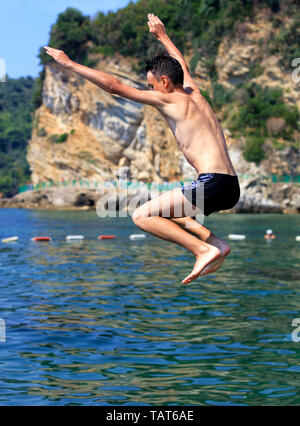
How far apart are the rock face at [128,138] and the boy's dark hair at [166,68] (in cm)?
6964

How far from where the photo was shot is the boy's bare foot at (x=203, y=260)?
25.1 ft

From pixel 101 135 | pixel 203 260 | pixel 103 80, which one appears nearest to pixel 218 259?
pixel 203 260

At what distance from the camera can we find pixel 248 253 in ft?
103

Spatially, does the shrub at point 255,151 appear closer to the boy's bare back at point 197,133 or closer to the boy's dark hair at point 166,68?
the boy's bare back at point 197,133

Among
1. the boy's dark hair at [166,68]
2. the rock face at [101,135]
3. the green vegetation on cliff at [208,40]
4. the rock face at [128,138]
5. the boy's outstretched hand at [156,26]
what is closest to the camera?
the boy's dark hair at [166,68]

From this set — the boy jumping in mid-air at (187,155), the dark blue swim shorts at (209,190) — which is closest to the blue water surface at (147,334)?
the boy jumping in mid-air at (187,155)

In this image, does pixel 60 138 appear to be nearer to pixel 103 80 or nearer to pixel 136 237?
pixel 136 237

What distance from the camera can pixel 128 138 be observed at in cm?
9088

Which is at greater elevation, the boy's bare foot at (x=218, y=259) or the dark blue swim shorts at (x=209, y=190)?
the dark blue swim shorts at (x=209, y=190)

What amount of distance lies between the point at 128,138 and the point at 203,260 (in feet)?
275

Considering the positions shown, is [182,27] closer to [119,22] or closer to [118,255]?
[119,22]
